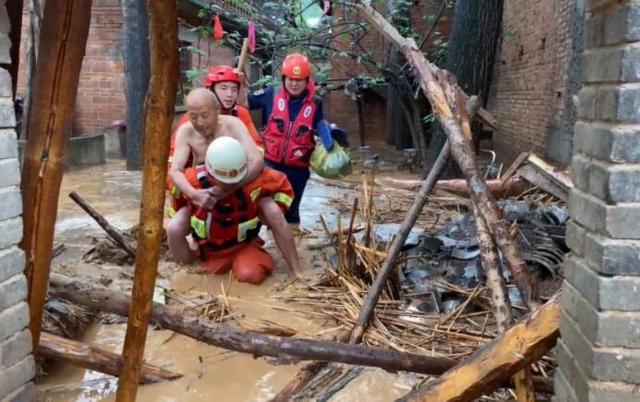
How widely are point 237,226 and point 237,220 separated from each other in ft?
0.18

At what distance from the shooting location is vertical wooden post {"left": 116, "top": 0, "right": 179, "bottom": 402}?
2.03 metres

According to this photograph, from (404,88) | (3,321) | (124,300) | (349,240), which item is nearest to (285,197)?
(349,240)

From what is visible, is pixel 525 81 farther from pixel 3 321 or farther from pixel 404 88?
pixel 3 321

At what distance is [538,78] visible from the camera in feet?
34.6

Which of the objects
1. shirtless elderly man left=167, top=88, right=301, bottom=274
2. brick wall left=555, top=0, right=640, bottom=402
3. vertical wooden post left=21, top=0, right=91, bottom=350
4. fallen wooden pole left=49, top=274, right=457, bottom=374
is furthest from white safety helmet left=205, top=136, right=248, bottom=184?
brick wall left=555, top=0, right=640, bottom=402

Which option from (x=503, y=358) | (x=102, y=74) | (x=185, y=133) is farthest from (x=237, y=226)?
(x=102, y=74)

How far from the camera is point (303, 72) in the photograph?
5723 mm

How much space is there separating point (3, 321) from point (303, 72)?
400 centimetres

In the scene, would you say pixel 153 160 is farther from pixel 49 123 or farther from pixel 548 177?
pixel 548 177

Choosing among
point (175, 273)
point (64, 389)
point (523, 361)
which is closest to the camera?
point (523, 361)

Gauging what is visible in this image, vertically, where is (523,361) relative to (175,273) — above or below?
above

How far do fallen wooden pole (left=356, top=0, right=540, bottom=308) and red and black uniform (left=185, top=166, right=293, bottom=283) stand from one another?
1453 millimetres

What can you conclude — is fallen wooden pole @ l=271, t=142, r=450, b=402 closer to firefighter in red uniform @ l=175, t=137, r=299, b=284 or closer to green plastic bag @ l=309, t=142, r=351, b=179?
firefighter in red uniform @ l=175, t=137, r=299, b=284

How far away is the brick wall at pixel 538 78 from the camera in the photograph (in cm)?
873
